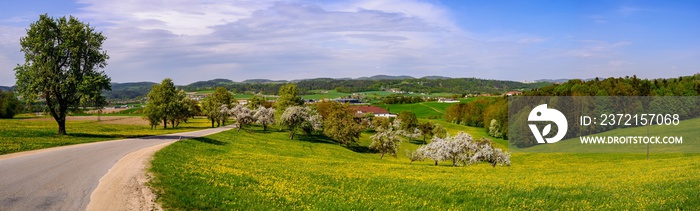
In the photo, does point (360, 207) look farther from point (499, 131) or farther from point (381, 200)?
point (499, 131)

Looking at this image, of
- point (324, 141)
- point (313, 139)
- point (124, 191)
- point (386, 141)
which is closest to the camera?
point (124, 191)

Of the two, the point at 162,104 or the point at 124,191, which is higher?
the point at 162,104

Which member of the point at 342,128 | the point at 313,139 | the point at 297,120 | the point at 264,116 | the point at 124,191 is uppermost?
the point at 264,116

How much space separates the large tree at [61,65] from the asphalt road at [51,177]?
52.4 feet

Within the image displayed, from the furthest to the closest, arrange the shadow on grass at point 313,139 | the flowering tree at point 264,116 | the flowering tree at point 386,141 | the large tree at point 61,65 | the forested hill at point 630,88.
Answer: the forested hill at point 630,88 < the flowering tree at point 264,116 < the shadow on grass at point 313,139 < the flowering tree at point 386,141 < the large tree at point 61,65

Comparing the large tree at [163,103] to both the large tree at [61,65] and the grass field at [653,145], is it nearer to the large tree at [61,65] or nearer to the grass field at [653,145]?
the large tree at [61,65]

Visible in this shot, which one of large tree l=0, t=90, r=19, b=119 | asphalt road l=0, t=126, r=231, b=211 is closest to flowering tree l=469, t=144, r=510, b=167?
asphalt road l=0, t=126, r=231, b=211

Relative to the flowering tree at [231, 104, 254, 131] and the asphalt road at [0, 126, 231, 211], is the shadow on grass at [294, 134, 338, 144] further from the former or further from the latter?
the asphalt road at [0, 126, 231, 211]

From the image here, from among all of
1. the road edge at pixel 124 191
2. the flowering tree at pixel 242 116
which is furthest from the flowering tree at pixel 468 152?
the flowering tree at pixel 242 116

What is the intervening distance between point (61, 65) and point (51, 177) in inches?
1195

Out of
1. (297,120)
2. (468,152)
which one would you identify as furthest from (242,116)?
(468,152)

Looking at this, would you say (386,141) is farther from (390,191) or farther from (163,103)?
(390,191)

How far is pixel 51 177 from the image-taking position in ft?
71.4

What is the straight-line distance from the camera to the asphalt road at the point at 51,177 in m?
17.2
